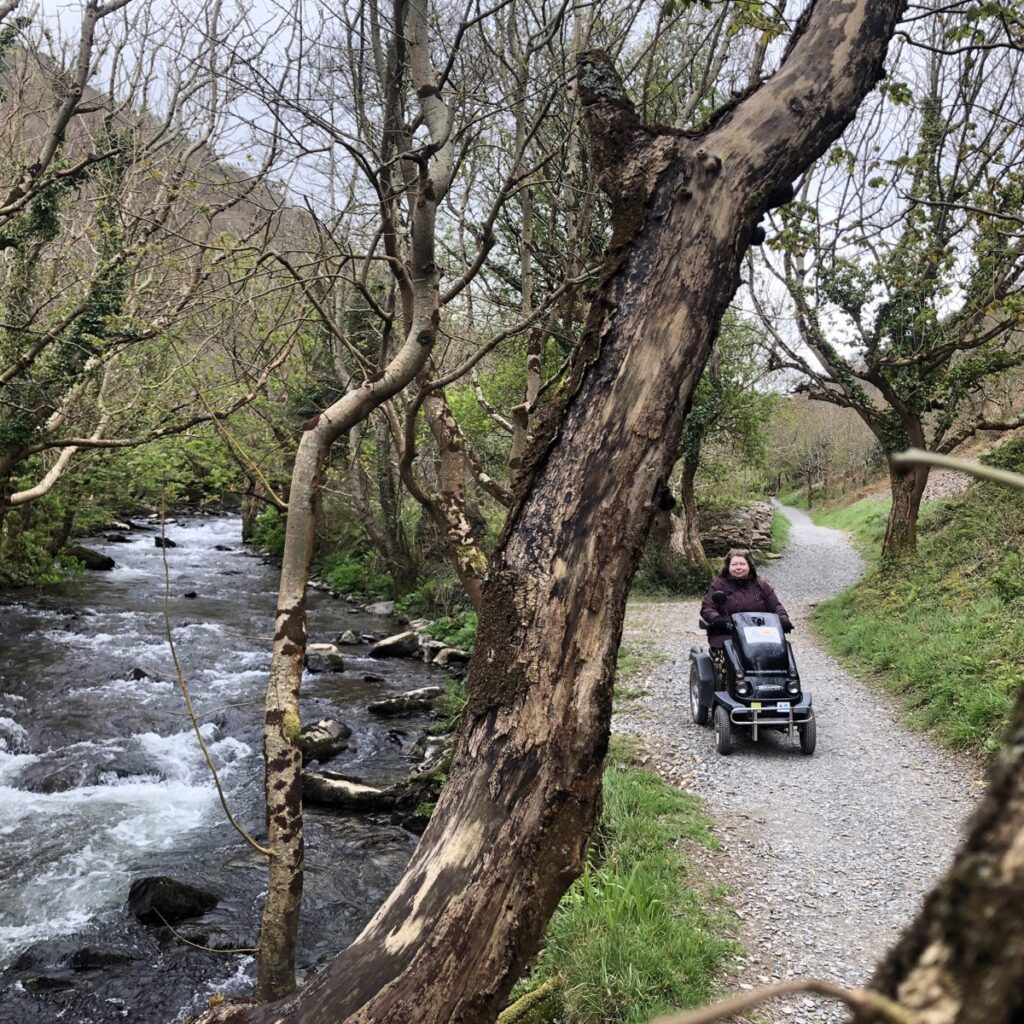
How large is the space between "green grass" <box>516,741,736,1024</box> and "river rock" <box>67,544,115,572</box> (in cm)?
1761

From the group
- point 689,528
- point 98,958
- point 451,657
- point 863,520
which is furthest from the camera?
point 863,520

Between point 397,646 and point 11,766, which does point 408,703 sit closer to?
point 397,646

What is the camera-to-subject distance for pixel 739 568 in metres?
7.61

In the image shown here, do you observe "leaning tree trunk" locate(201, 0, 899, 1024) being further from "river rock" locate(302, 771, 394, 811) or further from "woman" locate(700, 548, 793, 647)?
"river rock" locate(302, 771, 394, 811)

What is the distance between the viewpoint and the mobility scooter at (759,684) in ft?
23.1

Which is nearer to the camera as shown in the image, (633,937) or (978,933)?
(978,933)

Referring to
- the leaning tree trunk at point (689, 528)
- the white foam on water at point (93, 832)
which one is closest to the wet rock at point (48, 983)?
the white foam on water at point (93, 832)

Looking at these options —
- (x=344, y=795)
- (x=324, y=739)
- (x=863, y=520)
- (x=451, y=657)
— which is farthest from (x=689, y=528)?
(x=863, y=520)

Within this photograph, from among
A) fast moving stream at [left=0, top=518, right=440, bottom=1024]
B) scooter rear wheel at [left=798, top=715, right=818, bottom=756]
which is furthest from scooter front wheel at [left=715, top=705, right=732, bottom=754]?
fast moving stream at [left=0, top=518, right=440, bottom=1024]

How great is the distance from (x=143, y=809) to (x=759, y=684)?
20.2ft

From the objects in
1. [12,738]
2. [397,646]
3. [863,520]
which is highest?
[863,520]

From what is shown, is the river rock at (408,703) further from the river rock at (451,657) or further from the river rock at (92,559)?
the river rock at (92,559)

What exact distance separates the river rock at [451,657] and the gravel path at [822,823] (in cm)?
395

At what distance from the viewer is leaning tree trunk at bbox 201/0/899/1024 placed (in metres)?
1.81
